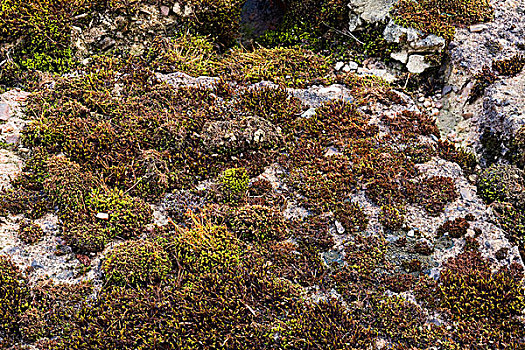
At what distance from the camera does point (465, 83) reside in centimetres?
1081

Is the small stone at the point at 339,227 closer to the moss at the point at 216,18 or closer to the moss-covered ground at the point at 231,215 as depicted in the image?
the moss-covered ground at the point at 231,215

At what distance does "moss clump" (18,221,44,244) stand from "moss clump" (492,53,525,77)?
11422 mm

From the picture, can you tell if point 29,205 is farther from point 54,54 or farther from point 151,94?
point 54,54

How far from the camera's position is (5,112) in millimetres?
9133

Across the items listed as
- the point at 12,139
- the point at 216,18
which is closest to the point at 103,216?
the point at 12,139

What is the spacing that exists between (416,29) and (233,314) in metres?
9.47

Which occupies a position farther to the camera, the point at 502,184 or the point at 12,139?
the point at 12,139

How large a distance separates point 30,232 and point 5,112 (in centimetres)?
365

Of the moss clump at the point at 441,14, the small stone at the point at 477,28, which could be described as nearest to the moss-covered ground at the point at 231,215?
the moss clump at the point at 441,14

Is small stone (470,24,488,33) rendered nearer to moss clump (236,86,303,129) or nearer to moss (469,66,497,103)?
moss (469,66,497,103)

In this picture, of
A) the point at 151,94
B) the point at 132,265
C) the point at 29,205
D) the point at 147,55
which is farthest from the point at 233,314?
the point at 147,55

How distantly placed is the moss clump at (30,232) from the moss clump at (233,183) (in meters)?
3.42

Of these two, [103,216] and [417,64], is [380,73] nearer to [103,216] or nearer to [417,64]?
[417,64]

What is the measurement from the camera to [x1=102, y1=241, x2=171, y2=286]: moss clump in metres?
6.62
